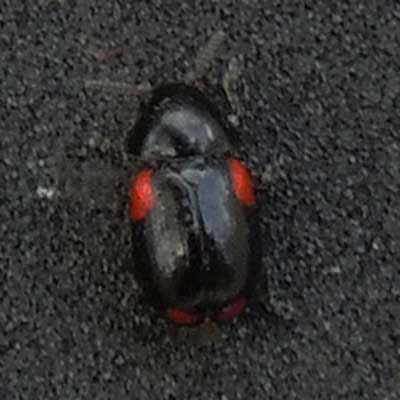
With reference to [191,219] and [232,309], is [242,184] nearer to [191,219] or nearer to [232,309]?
[191,219]

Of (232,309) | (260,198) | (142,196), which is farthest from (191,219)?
(260,198)

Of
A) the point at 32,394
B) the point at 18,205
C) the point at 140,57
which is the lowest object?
the point at 32,394

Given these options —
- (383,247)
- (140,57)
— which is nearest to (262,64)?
(140,57)

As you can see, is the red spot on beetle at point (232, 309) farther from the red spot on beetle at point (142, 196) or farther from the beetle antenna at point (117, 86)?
the beetle antenna at point (117, 86)

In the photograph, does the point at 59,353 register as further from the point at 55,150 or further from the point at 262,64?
the point at 262,64

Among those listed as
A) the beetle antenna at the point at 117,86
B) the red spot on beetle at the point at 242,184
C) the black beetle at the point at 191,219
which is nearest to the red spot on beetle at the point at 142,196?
the black beetle at the point at 191,219

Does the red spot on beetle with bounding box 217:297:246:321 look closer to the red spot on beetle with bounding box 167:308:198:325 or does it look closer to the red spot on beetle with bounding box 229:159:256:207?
the red spot on beetle with bounding box 167:308:198:325
